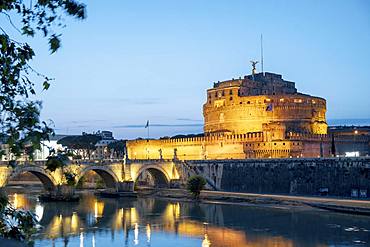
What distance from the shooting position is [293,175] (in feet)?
108

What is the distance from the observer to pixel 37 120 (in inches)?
149

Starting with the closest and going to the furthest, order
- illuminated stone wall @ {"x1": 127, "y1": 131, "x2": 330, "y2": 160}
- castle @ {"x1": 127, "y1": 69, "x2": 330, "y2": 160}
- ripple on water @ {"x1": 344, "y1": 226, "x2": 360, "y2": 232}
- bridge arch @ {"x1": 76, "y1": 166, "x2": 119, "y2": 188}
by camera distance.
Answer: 1. ripple on water @ {"x1": 344, "y1": 226, "x2": 360, "y2": 232}
2. bridge arch @ {"x1": 76, "y1": 166, "x2": 119, "y2": 188}
3. illuminated stone wall @ {"x1": 127, "y1": 131, "x2": 330, "y2": 160}
4. castle @ {"x1": 127, "y1": 69, "x2": 330, "y2": 160}

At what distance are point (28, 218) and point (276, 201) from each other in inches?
972

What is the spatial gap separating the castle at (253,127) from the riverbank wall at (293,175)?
17.6ft

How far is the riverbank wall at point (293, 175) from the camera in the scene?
2923 cm

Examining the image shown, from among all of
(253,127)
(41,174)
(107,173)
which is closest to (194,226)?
(41,174)

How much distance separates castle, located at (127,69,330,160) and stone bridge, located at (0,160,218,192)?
2.17 meters

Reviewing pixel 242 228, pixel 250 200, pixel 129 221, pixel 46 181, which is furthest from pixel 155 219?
pixel 46 181

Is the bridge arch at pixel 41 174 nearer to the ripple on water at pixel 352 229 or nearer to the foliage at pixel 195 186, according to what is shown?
the foliage at pixel 195 186

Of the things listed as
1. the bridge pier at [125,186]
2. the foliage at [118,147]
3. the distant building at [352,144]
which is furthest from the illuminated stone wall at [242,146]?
the foliage at [118,147]

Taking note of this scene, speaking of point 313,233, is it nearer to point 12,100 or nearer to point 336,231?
point 336,231

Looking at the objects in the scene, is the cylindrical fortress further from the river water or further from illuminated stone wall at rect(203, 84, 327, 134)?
the river water

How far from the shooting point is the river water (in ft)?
57.4

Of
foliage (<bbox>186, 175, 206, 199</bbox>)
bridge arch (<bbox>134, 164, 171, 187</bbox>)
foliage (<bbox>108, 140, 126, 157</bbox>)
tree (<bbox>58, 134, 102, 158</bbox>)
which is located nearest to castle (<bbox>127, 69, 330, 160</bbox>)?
bridge arch (<bbox>134, 164, 171, 187</bbox>)
